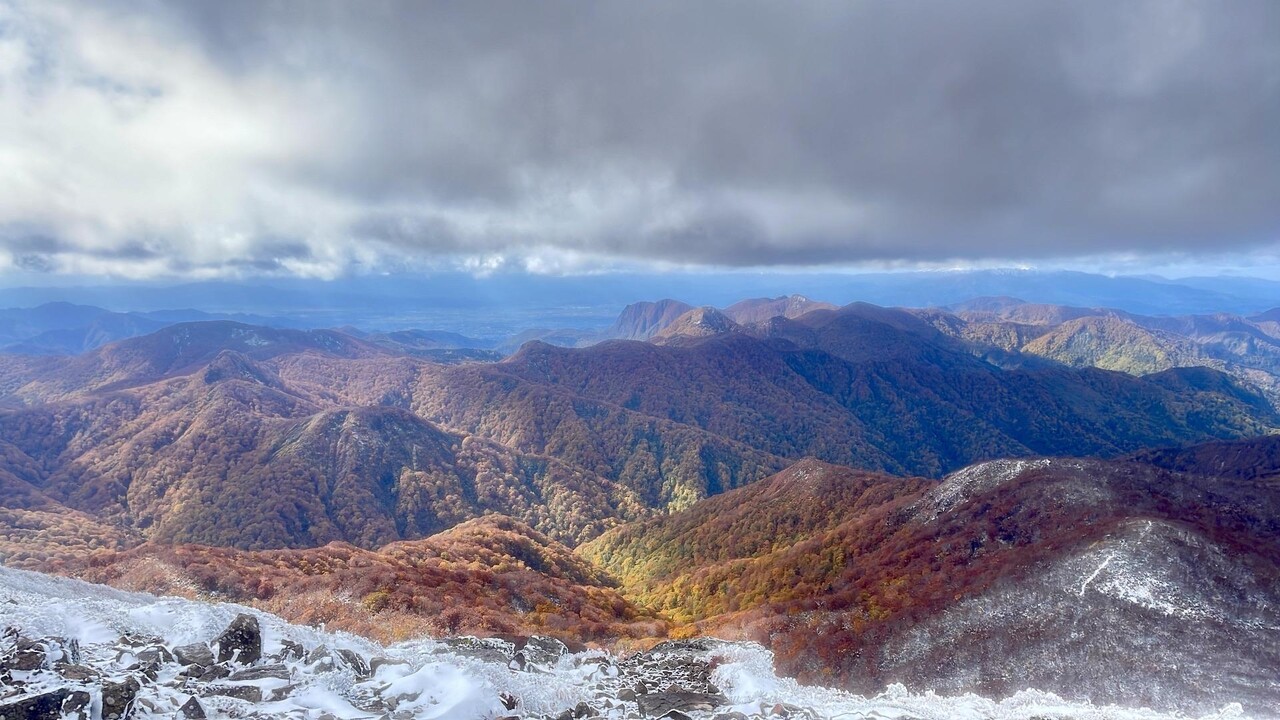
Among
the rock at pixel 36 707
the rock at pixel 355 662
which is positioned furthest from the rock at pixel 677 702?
the rock at pixel 36 707

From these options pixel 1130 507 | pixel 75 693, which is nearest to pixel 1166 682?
pixel 1130 507

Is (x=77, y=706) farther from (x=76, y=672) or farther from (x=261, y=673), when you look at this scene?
(x=261, y=673)

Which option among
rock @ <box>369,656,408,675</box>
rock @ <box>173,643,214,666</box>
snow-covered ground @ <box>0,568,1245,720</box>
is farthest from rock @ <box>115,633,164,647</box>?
rock @ <box>369,656,408,675</box>

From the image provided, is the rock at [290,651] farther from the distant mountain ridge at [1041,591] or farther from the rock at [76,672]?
the distant mountain ridge at [1041,591]

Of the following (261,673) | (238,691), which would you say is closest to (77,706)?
(238,691)

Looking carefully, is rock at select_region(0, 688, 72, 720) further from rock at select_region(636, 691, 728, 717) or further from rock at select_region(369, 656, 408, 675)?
rock at select_region(636, 691, 728, 717)
